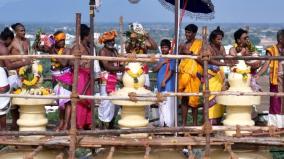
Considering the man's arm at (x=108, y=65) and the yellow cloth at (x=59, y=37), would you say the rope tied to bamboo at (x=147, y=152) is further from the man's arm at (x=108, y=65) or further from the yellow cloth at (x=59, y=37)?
the yellow cloth at (x=59, y=37)

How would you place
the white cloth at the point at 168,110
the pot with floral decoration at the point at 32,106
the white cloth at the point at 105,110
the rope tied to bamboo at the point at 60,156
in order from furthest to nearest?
the white cloth at the point at 168,110 < the white cloth at the point at 105,110 < the pot with floral decoration at the point at 32,106 < the rope tied to bamboo at the point at 60,156

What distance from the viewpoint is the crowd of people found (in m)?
9.95

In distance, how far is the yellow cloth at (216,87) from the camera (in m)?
10.1

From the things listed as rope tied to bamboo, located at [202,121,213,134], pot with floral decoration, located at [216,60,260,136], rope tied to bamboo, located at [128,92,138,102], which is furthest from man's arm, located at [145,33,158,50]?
rope tied to bamboo, located at [202,121,213,134]

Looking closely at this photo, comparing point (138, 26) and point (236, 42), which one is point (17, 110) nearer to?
point (138, 26)

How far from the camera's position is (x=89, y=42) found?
10234 millimetres

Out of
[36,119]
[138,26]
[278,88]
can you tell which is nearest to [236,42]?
[278,88]

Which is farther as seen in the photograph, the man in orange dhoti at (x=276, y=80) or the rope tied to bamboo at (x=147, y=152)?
the man in orange dhoti at (x=276, y=80)

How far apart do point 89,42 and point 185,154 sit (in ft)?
7.78

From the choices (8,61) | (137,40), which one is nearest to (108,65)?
(137,40)

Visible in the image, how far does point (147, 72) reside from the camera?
9758 millimetres

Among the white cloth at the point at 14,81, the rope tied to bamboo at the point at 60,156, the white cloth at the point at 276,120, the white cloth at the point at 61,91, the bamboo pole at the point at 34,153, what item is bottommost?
the rope tied to bamboo at the point at 60,156

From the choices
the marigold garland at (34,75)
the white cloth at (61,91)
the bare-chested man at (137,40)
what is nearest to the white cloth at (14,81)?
the marigold garland at (34,75)

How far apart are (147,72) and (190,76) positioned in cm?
103
